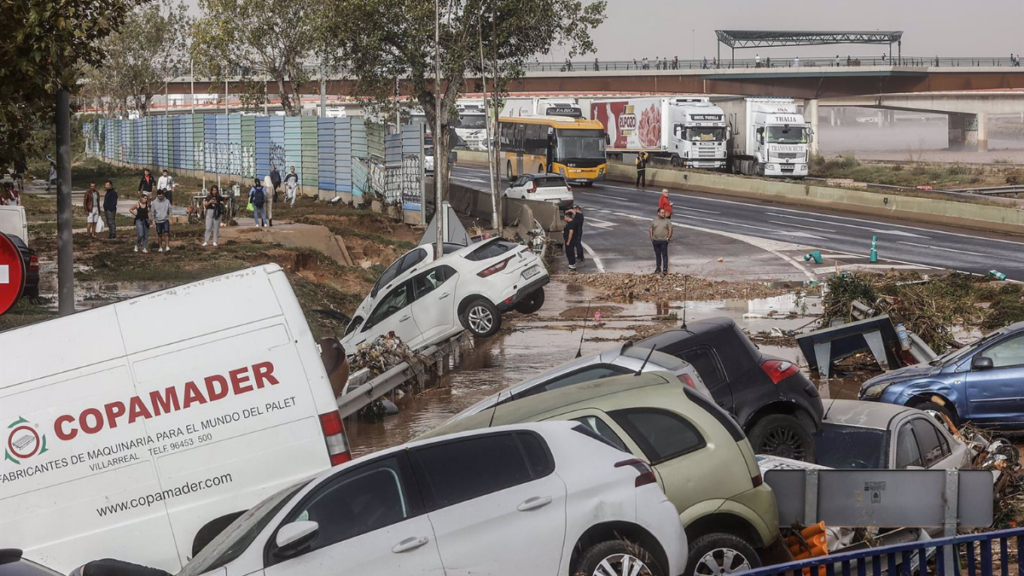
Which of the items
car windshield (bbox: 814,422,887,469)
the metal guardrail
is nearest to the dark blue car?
car windshield (bbox: 814,422,887,469)

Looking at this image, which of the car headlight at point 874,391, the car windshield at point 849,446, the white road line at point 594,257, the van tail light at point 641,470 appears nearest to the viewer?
the van tail light at point 641,470

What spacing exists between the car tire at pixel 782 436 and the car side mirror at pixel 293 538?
5.42 meters

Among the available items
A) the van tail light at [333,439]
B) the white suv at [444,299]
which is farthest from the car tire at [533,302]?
the van tail light at [333,439]

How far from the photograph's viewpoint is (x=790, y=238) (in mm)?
36062

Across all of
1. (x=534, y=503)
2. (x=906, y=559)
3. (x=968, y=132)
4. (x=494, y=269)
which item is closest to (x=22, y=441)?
(x=534, y=503)

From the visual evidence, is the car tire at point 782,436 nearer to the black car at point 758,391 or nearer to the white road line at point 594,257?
the black car at point 758,391

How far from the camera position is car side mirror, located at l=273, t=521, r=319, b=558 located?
253 inches

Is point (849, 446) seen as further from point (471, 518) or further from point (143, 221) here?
point (143, 221)

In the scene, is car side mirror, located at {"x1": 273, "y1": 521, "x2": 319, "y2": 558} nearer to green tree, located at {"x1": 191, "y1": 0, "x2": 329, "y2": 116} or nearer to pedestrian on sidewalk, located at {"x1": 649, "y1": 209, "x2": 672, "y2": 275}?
pedestrian on sidewalk, located at {"x1": 649, "y1": 209, "x2": 672, "y2": 275}

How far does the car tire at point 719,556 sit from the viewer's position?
735 cm

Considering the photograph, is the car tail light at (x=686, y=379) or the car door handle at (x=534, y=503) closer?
the car door handle at (x=534, y=503)

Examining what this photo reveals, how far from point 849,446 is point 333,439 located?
190 inches

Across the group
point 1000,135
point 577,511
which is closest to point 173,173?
point 577,511

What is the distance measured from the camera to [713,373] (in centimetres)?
1100
